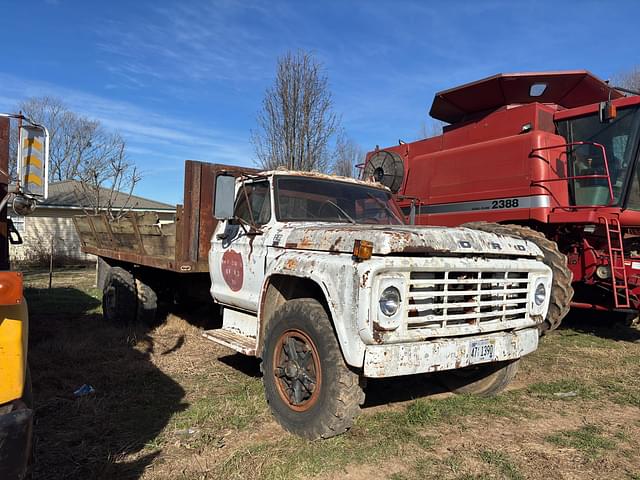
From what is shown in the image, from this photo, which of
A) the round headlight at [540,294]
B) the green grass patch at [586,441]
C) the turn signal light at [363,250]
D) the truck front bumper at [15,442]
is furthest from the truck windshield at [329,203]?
Answer: the truck front bumper at [15,442]

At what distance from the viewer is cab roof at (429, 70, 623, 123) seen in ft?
24.9

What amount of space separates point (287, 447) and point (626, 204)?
18.6 feet

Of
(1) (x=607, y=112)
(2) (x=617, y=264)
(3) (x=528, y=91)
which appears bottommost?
(2) (x=617, y=264)

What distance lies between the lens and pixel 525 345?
400cm

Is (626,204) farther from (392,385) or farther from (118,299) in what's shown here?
(118,299)

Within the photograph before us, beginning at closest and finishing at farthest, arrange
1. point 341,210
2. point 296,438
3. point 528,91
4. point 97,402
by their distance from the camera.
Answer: point 296,438
point 97,402
point 341,210
point 528,91

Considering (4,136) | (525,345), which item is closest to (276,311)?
(525,345)

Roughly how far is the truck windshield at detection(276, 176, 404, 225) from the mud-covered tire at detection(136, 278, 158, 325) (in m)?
3.64

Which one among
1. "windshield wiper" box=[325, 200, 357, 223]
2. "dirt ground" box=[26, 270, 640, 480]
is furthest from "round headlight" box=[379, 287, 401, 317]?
"windshield wiper" box=[325, 200, 357, 223]

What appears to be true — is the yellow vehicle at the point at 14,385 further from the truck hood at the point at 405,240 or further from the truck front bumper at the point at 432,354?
the truck hood at the point at 405,240

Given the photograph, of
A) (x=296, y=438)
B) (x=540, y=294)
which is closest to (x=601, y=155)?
(x=540, y=294)

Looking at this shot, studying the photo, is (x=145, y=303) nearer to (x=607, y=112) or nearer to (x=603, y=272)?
(x=603, y=272)

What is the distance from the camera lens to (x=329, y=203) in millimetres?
4984

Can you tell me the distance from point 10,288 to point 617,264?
6.74m
